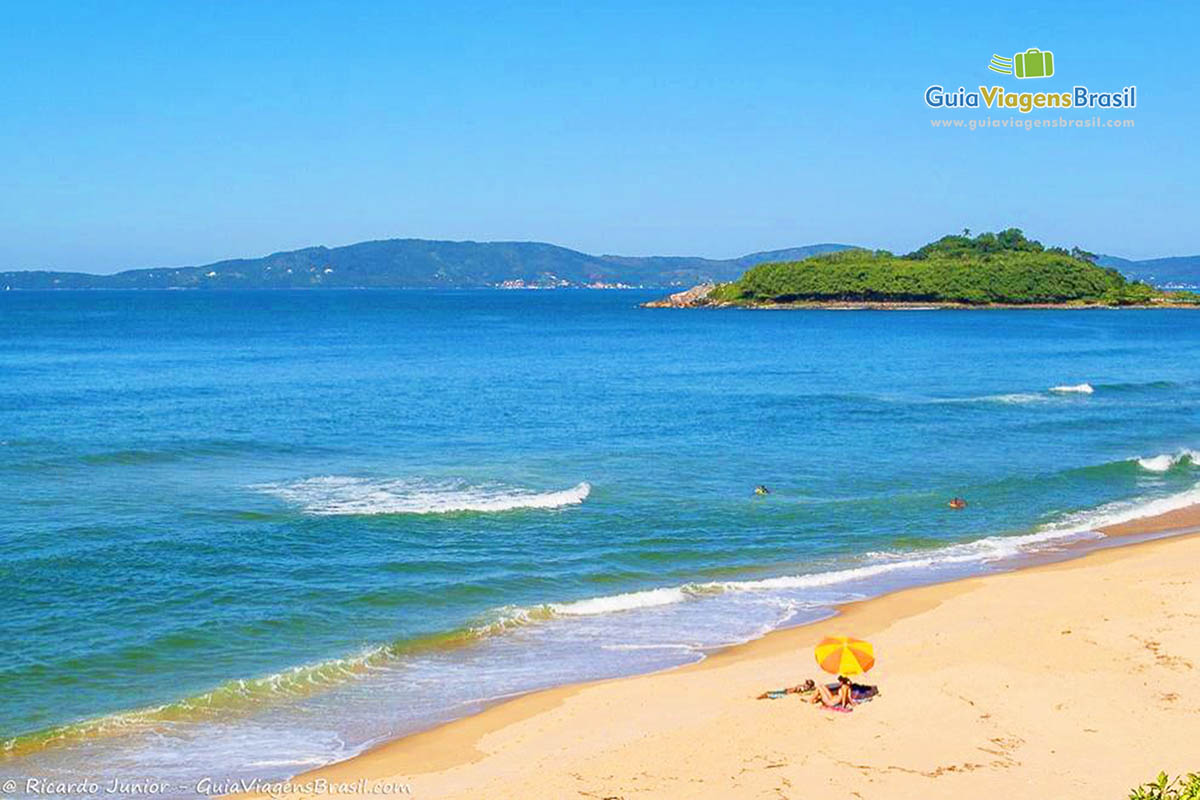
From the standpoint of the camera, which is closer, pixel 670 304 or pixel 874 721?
pixel 874 721

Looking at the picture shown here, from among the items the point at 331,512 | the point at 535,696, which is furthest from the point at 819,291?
the point at 535,696

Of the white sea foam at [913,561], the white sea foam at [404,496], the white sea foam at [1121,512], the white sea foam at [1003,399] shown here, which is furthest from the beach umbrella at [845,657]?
the white sea foam at [1003,399]

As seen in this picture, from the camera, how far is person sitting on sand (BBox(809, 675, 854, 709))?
17094 millimetres

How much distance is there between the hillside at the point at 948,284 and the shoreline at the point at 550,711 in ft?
481

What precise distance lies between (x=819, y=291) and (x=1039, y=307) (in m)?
31.1

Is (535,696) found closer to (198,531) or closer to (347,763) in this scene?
(347,763)

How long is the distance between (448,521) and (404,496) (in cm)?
334

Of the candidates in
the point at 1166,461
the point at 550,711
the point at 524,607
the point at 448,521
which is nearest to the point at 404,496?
the point at 448,521

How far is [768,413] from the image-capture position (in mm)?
51625

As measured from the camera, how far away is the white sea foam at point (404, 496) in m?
31.2

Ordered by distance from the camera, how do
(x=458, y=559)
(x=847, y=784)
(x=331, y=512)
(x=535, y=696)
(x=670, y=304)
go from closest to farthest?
(x=847, y=784) < (x=535, y=696) < (x=458, y=559) < (x=331, y=512) < (x=670, y=304)

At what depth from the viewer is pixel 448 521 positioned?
30.0 m

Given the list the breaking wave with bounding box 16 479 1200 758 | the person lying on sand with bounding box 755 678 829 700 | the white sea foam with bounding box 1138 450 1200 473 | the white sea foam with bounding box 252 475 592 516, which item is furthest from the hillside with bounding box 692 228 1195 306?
the person lying on sand with bounding box 755 678 829 700

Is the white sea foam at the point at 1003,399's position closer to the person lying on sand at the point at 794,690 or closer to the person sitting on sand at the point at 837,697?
the person lying on sand at the point at 794,690
